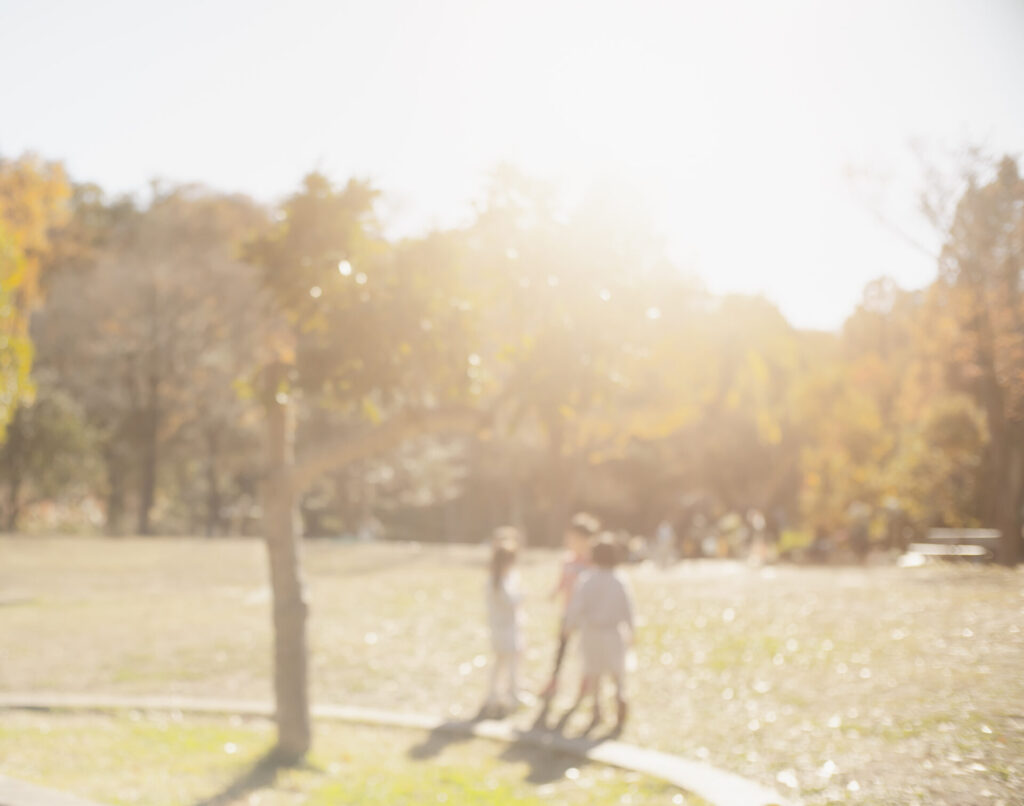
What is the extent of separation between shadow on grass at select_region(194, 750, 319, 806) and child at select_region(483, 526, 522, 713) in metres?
2.52

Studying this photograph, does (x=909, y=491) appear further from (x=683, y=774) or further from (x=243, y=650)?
(x=683, y=774)

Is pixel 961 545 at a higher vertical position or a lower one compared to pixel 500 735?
higher

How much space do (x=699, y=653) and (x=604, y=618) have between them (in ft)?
13.5

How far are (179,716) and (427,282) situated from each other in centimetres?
487

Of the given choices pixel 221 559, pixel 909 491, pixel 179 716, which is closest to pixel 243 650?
pixel 179 716

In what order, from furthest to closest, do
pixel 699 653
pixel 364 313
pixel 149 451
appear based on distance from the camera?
1. pixel 149 451
2. pixel 699 653
3. pixel 364 313

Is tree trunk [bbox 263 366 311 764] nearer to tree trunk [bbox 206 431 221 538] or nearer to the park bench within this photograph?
the park bench

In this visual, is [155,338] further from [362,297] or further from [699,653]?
[362,297]

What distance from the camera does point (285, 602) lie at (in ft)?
26.6

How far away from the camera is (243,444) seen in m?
37.9

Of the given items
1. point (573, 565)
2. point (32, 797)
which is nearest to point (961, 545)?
point (573, 565)

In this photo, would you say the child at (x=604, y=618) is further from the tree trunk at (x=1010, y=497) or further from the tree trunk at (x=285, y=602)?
the tree trunk at (x=1010, y=497)

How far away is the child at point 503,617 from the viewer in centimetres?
1010

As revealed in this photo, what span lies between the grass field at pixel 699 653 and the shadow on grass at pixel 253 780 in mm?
2641
